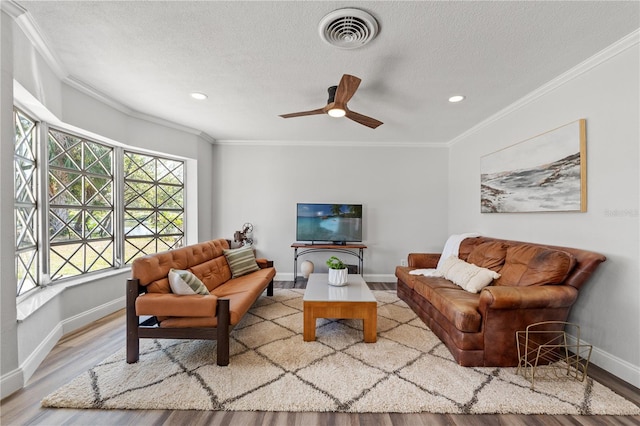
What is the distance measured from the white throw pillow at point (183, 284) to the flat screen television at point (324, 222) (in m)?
2.33

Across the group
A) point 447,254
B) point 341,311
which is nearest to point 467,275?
point 447,254

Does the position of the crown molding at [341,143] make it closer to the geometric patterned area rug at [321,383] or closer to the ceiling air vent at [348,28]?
the ceiling air vent at [348,28]

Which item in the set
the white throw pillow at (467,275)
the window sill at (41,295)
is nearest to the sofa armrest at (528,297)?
the white throw pillow at (467,275)

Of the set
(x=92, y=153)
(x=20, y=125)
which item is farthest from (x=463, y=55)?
(x=92, y=153)

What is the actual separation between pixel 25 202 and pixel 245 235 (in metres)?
2.65

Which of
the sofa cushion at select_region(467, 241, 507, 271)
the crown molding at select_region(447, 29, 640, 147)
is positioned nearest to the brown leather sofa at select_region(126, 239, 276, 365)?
the sofa cushion at select_region(467, 241, 507, 271)

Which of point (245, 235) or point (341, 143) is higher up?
point (341, 143)

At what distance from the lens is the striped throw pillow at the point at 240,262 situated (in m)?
3.28

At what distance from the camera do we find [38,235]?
8.15ft

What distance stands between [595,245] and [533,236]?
58cm

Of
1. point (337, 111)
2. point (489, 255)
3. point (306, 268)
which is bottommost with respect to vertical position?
point (306, 268)

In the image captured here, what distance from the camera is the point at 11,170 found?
175 centimetres

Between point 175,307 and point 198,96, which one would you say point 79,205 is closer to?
point 198,96

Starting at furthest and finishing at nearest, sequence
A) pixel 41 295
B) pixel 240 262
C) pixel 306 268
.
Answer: pixel 306 268 < pixel 240 262 < pixel 41 295
